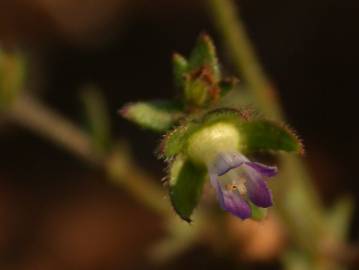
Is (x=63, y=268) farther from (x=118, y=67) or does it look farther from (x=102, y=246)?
(x=118, y=67)

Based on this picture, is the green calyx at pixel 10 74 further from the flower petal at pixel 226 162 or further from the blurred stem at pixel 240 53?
the flower petal at pixel 226 162

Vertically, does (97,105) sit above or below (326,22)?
below

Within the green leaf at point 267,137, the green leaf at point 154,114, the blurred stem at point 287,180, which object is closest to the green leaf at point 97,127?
the blurred stem at point 287,180

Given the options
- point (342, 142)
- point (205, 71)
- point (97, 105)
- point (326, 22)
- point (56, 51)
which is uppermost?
point (56, 51)

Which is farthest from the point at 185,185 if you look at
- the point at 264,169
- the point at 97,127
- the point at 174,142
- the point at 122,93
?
the point at 122,93

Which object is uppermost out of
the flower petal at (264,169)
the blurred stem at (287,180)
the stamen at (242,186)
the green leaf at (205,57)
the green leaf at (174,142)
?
the blurred stem at (287,180)

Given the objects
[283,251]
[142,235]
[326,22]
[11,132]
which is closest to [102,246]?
[142,235]
